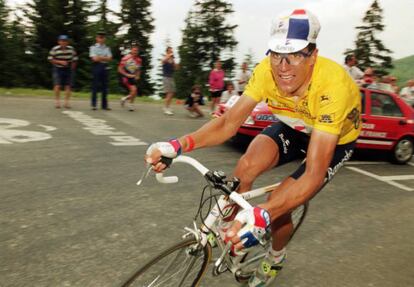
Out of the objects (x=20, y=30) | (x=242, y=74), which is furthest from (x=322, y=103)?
(x=20, y=30)

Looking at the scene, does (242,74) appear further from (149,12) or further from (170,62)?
(149,12)

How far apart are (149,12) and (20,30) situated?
1706 centimetres

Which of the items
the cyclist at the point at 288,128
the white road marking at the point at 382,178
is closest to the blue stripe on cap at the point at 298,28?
the cyclist at the point at 288,128

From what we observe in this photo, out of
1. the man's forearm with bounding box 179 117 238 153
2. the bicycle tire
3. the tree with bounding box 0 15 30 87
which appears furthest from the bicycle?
the tree with bounding box 0 15 30 87

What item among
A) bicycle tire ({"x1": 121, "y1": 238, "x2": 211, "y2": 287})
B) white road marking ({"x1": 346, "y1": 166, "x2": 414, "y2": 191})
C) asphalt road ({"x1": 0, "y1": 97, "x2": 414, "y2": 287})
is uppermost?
bicycle tire ({"x1": 121, "y1": 238, "x2": 211, "y2": 287})

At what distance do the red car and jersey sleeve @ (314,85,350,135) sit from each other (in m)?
5.22

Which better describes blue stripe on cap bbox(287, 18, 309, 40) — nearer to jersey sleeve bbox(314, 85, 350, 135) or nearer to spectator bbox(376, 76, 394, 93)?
jersey sleeve bbox(314, 85, 350, 135)

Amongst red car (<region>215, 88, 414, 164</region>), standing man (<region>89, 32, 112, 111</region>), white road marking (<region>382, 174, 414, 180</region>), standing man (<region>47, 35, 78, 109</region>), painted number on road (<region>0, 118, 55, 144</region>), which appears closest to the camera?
white road marking (<region>382, 174, 414, 180</region>)

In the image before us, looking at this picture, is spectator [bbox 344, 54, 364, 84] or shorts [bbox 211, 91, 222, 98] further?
shorts [bbox 211, 91, 222, 98]

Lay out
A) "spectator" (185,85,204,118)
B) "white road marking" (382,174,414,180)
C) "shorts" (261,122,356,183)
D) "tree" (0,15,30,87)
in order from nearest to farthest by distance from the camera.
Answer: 1. "shorts" (261,122,356,183)
2. "white road marking" (382,174,414,180)
3. "spectator" (185,85,204,118)
4. "tree" (0,15,30,87)

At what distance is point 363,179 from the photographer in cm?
693

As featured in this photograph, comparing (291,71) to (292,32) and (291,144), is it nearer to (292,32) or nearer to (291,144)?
(292,32)

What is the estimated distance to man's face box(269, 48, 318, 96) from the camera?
2309 millimetres

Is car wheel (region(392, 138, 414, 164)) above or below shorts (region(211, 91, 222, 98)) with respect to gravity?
below
